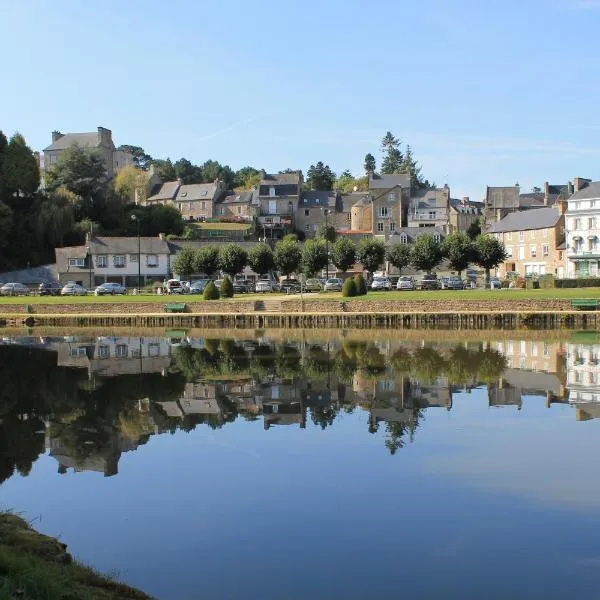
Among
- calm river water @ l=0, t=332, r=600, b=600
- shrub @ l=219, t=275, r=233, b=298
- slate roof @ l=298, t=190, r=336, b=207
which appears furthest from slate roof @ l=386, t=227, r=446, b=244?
calm river water @ l=0, t=332, r=600, b=600

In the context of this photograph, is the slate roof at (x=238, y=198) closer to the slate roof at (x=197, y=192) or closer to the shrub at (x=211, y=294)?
the slate roof at (x=197, y=192)

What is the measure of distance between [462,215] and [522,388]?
3938 inches

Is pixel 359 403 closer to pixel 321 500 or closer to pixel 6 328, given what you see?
pixel 321 500

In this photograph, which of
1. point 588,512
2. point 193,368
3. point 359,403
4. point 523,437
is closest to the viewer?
point 588,512

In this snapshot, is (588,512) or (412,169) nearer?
(588,512)

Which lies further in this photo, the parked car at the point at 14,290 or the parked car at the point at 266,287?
the parked car at the point at 14,290

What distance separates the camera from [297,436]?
22594mm

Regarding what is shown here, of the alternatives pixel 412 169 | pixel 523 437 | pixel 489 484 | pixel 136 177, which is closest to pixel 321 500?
pixel 489 484

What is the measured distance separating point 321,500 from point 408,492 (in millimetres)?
1838

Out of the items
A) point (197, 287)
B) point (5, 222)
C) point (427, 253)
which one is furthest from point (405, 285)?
point (5, 222)

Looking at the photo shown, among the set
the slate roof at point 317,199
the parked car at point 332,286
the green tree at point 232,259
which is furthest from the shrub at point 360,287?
the slate roof at point 317,199

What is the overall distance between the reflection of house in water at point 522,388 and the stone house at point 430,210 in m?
87.5

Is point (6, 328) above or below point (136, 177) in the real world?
below

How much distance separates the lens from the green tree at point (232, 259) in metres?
82.4
